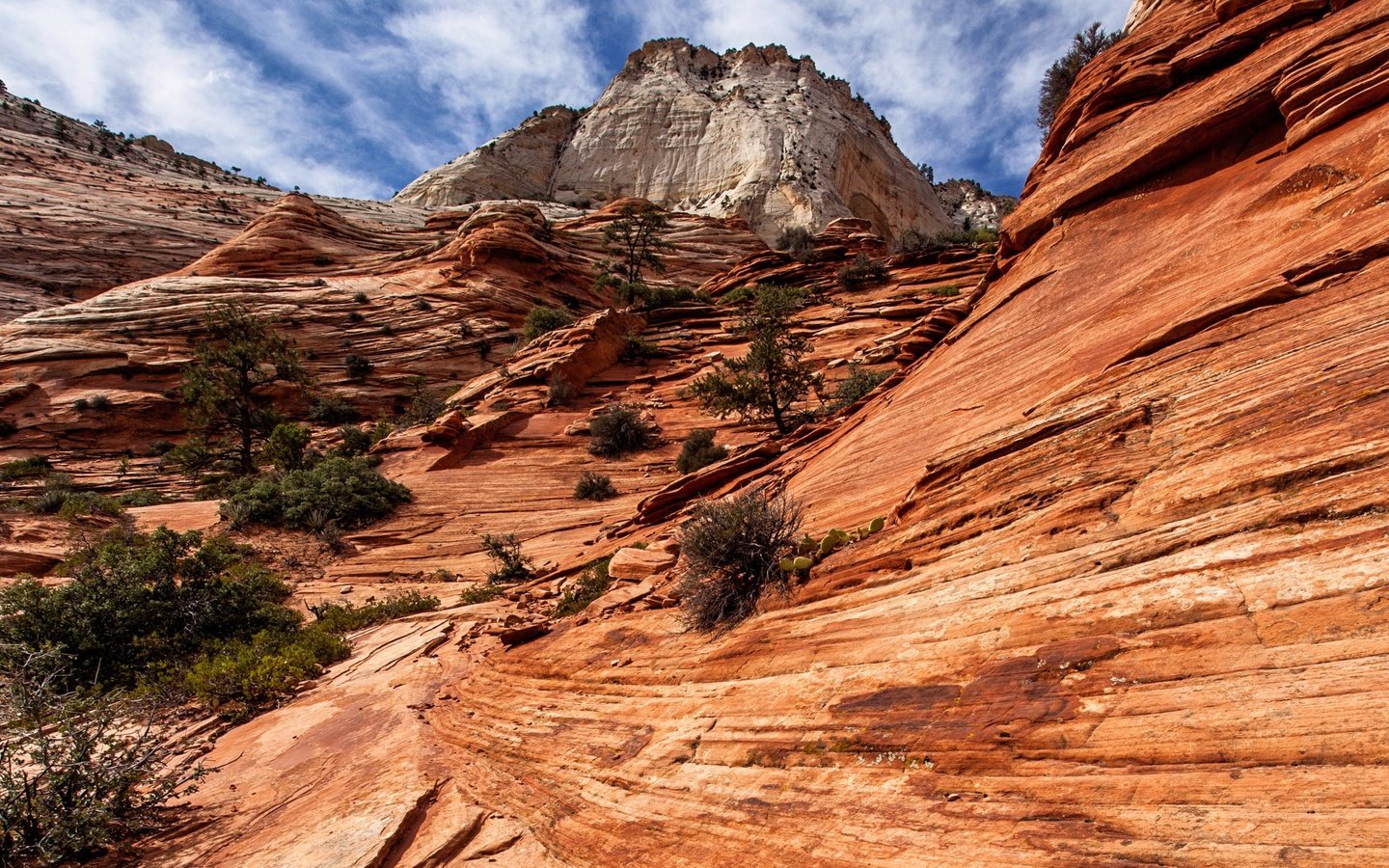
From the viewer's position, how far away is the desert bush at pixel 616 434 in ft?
72.6

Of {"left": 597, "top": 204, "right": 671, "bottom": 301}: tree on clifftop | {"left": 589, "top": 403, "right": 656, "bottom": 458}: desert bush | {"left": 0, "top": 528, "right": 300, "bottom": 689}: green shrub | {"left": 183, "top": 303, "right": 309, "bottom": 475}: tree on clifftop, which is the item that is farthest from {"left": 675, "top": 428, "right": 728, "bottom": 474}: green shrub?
{"left": 597, "top": 204, "right": 671, "bottom": 301}: tree on clifftop

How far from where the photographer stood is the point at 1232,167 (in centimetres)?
826

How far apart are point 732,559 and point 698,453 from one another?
44.8ft

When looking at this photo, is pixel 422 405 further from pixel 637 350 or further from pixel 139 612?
pixel 139 612

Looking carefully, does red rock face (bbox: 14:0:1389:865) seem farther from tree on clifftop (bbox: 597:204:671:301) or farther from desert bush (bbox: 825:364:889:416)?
tree on clifftop (bbox: 597:204:671:301)

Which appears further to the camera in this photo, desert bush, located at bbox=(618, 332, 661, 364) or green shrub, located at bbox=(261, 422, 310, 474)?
desert bush, located at bbox=(618, 332, 661, 364)

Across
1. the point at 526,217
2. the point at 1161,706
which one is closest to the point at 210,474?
the point at 526,217

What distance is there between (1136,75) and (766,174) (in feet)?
180

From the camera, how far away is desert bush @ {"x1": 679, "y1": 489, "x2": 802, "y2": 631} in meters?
6.35

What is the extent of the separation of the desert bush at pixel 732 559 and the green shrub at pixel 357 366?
29.6 metres

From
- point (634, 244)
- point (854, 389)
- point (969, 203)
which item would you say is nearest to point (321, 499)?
point (854, 389)

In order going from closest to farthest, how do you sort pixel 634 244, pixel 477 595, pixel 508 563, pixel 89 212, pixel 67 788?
pixel 67 788
pixel 477 595
pixel 508 563
pixel 89 212
pixel 634 244

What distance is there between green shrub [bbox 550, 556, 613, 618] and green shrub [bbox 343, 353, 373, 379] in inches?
986

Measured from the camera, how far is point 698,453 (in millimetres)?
20359
